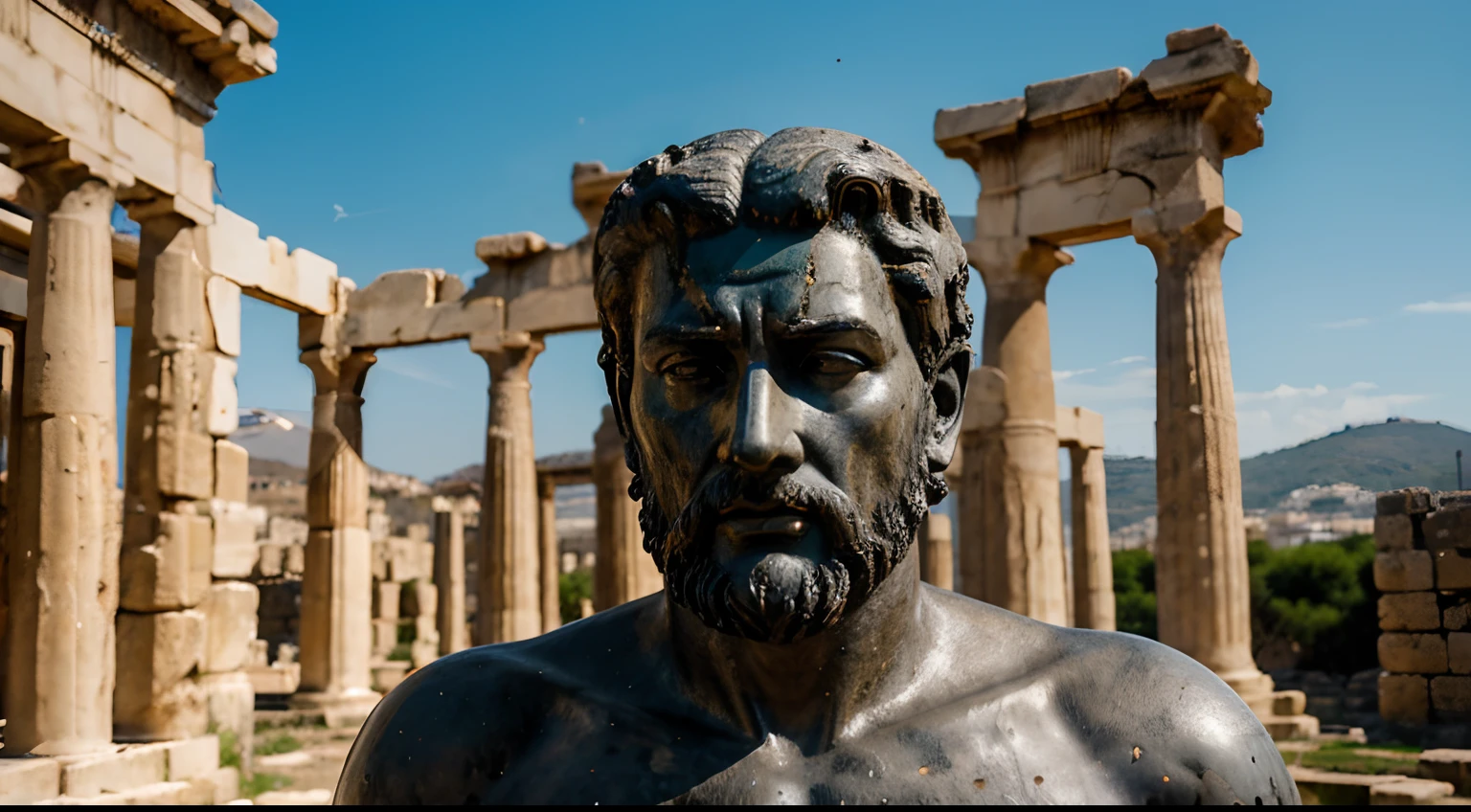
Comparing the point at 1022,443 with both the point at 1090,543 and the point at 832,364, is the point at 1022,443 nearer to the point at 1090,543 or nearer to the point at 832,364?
the point at 1090,543

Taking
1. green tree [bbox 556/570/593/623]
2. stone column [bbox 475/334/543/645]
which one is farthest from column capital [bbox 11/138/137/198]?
green tree [bbox 556/570/593/623]

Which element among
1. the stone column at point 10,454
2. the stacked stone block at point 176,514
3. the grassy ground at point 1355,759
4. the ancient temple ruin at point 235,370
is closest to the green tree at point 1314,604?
the grassy ground at point 1355,759

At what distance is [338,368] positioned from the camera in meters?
16.8

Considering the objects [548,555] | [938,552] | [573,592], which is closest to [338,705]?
[548,555]

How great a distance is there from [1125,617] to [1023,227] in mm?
19217

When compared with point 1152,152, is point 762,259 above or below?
below

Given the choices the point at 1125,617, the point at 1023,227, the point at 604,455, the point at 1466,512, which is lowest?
the point at 1125,617

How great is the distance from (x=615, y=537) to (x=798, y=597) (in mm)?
15982

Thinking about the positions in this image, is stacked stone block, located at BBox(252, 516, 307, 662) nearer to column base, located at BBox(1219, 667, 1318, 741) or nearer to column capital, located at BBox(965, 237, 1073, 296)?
column capital, located at BBox(965, 237, 1073, 296)

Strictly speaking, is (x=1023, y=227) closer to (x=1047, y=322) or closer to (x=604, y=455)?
(x=1047, y=322)

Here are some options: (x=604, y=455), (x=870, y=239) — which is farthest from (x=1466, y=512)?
(x=870, y=239)

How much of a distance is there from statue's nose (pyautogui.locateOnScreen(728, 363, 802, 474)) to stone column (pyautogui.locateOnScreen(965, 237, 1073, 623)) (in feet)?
37.3

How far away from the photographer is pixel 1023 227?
42.1ft

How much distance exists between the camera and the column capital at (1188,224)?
11.7m
